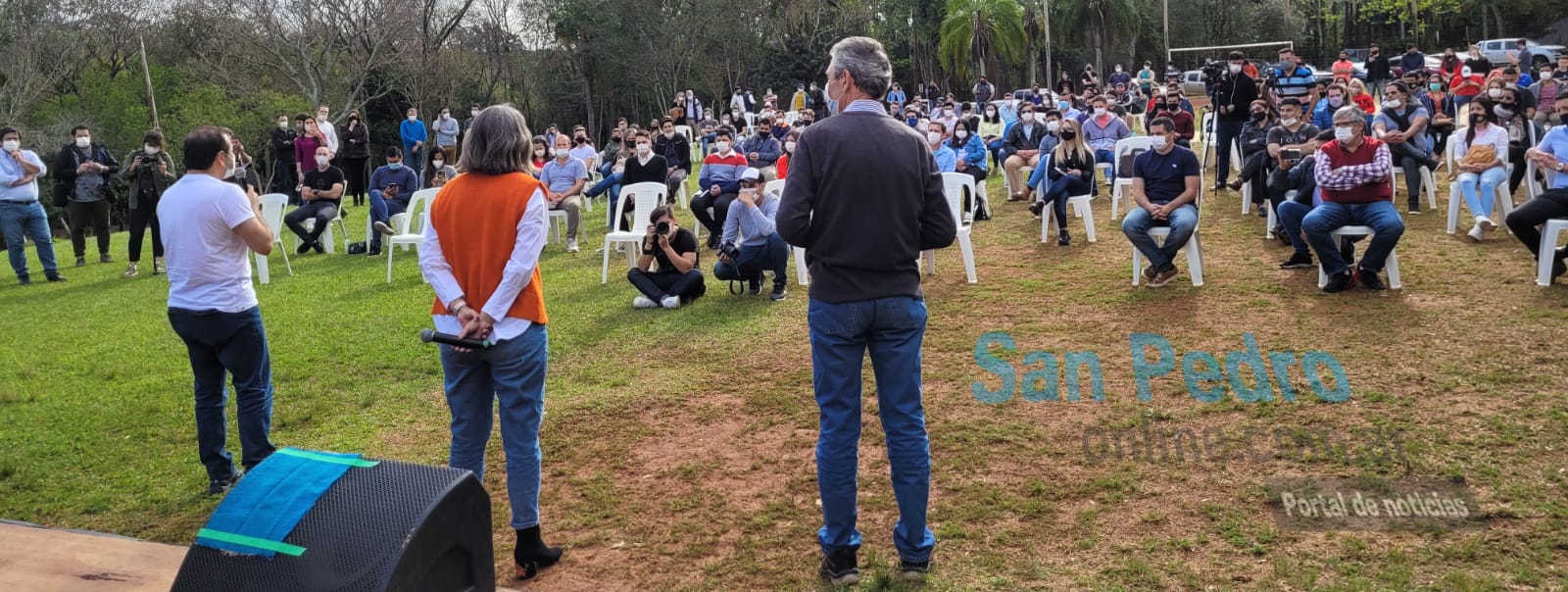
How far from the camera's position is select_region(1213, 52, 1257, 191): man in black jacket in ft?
44.3

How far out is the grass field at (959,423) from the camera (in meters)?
4.12

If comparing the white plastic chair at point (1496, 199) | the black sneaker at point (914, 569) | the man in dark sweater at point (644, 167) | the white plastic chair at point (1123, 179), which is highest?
the man in dark sweater at point (644, 167)

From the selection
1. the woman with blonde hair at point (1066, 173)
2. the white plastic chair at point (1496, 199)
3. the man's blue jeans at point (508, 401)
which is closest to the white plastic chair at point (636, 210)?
the woman with blonde hair at point (1066, 173)

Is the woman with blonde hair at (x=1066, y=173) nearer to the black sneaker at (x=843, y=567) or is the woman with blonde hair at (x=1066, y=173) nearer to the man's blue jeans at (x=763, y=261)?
the man's blue jeans at (x=763, y=261)

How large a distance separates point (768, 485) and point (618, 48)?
3518 centimetres

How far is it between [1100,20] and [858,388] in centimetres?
3794

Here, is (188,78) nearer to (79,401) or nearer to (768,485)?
(79,401)

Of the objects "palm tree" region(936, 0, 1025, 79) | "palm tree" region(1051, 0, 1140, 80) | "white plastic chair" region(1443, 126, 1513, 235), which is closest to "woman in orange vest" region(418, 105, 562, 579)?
"white plastic chair" region(1443, 126, 1513, 235)

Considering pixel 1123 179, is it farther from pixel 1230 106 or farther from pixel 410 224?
pixel 410 224

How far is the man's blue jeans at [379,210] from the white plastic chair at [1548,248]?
37.2ft

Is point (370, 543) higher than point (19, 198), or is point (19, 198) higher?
point (19, 198)

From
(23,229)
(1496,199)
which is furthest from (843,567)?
(23,229)

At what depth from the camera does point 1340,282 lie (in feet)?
26.6

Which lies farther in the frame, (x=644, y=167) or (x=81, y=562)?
(x=644, y=167)
